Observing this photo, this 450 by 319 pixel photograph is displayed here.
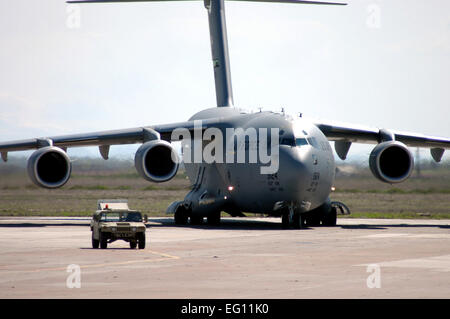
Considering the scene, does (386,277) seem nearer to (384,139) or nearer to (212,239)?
(212,239)

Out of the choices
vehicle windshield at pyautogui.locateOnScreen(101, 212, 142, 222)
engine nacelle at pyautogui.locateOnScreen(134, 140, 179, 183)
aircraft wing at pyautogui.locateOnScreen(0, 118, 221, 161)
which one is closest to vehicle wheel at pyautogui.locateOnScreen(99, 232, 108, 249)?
vehicle windshield at pyautogui.locateOnScreen(101, 212, 142, 222)

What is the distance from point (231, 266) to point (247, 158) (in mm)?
12736

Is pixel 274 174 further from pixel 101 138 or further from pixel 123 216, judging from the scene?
pixel 123 216

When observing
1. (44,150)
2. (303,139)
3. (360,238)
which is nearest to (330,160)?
(303,139)

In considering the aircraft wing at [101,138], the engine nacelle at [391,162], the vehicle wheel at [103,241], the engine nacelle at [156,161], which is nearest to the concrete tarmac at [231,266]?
the vehicle wheel at [103,241]

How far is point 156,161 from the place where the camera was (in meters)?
27.8

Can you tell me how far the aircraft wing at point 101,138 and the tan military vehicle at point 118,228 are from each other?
9719mm

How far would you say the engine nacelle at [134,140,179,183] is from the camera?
2680 cm

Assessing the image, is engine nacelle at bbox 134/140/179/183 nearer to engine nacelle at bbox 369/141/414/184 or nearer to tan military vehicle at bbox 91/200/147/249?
engine nacelle at bbox 369/141/414/184

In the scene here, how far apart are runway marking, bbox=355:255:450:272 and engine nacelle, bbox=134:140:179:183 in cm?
1240

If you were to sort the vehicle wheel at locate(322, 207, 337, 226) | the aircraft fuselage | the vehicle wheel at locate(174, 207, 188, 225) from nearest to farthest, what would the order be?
the aircraft fuselage
the vehicle wheel at locate(322, 207, 337, 226)
the vehicle wheel at locate(174, 207, 188, 225)

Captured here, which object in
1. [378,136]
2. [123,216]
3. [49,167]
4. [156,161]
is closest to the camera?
[123,216]

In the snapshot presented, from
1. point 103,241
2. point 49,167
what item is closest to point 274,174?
point 49,167
